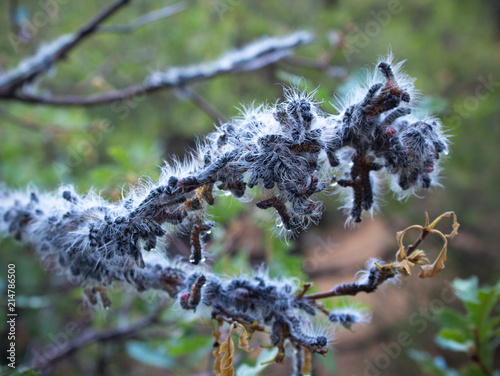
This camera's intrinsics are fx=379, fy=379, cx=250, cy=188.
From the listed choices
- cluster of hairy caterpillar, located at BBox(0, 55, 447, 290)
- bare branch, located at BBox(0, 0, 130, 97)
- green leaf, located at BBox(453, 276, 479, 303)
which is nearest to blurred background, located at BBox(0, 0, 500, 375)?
bare branch, located at BBox(0, 0, 130, 97)

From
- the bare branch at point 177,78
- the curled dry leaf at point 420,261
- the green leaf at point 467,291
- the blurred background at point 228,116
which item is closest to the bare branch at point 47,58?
the bare branch at point 177,78

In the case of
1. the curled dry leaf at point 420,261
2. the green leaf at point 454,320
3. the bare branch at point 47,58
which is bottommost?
the curled dry leaf at point 420,261

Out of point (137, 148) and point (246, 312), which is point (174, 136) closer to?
point (137, 148)

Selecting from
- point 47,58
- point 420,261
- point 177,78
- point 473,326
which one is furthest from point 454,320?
point 47,58

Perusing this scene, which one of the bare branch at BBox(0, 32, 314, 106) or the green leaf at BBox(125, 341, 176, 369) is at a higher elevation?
the bare branch at BBox(0, 32, 314, 106)

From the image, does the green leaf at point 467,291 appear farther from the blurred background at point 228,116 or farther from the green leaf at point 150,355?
the green leaf at point 150,355

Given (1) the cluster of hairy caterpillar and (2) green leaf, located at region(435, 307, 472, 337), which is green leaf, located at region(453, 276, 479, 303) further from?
(1) the cluster of hairy caterpillar

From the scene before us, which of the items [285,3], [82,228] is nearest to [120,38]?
[285,3]

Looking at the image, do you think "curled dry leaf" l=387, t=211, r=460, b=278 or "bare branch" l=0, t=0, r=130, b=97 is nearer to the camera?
"curled dry leaf" l=387, t=211, r=460, b=278
